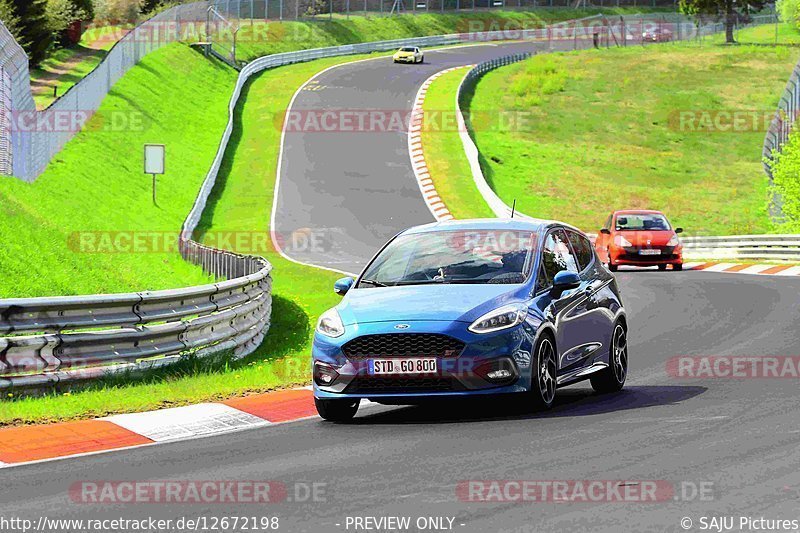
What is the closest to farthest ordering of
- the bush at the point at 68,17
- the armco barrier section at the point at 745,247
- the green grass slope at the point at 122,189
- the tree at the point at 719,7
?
the green grass slope at the point at 122,189 → the armco barrier section at the point at 745,247 → the bush at the point at 68,17 → the tree at the point at 719,7

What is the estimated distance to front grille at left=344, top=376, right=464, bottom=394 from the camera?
10.5 m

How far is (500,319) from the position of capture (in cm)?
1059

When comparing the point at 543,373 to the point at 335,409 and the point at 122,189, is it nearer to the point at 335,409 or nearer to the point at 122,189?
the point at 335,409

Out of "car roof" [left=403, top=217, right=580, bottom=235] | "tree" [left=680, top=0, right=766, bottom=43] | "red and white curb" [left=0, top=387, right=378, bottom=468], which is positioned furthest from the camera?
"tree" [left=680, top=0, right=766, bottom=43]

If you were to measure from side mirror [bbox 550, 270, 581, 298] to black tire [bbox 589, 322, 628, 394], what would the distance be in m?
1.10

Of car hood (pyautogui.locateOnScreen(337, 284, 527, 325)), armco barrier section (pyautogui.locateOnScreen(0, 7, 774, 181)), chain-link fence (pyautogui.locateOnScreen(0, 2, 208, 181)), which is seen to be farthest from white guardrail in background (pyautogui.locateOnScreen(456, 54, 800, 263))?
car hood (pyautogui.locateOnScreen(337, 284, 527, 325))

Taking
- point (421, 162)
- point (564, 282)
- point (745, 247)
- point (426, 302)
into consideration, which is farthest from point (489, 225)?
point (421, 162)

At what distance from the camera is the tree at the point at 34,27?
56188mm

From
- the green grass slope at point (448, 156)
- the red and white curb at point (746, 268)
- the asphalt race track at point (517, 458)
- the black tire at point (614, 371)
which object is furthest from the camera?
the green grass slope at point (448, 156)

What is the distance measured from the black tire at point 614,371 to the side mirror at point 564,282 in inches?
43.1

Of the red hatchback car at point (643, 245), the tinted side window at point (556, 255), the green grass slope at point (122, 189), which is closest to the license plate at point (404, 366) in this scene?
the tinted side window at point (556, 255)

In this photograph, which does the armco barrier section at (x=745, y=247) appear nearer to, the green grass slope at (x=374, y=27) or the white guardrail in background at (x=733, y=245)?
the white guardrail in background at (x=733, y=245)

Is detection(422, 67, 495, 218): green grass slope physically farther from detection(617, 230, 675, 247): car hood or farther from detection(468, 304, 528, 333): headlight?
detection(468, 304, 528, 333): headlight

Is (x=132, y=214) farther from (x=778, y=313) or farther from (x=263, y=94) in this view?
(x=263, y=94)
